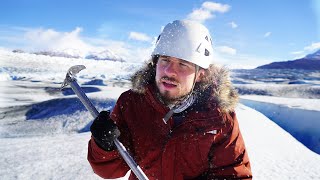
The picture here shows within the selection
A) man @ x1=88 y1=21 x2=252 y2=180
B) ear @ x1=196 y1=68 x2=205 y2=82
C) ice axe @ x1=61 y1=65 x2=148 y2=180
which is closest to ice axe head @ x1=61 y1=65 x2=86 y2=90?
ice axe @ x1=61 y1=65 x2=148 y2=180

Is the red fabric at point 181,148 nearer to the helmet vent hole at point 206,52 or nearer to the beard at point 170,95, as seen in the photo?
the beard at point 170,95

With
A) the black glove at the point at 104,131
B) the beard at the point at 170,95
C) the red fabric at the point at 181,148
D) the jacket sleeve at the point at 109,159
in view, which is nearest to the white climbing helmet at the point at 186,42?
the beard at the point at 170,95

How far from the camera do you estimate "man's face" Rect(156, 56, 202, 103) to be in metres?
1.59

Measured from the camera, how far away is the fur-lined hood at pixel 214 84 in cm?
164

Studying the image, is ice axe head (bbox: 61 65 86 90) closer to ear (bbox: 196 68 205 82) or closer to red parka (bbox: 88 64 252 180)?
red parka (bbox: 88 64 252 180)

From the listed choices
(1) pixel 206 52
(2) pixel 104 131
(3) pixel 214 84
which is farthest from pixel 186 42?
(2) pixel 104 131

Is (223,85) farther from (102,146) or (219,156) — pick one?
(102,146)

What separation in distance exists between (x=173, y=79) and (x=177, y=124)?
0.21 metres

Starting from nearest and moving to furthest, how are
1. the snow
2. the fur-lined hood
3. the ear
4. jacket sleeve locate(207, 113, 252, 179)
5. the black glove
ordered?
the black glove, jacket sleeve locate(207, 113, 252, 179), the fur-lined hood, the ear, the snow

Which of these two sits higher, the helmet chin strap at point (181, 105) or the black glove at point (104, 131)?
the helmet chin strap at point (181, 105)

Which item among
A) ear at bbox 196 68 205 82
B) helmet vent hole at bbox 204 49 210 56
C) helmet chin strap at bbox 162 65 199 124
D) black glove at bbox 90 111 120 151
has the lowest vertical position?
black glove at bbox 90 111 120 151

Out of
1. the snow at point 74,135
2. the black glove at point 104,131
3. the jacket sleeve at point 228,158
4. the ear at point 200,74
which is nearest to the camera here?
the black glove at point 104,131

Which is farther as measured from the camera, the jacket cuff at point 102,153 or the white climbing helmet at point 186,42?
the white climbing helmet at point 186,42

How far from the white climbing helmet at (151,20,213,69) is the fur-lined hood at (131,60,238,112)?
0.07 meters
